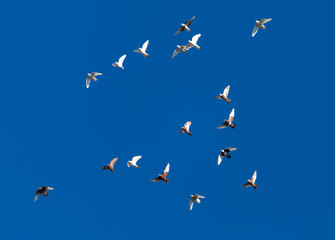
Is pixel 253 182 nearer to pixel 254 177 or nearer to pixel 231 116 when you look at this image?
pixel 254 177

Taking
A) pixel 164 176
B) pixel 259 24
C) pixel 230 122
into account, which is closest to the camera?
pixel 164 176

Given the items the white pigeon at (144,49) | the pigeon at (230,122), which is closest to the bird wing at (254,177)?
the pigeon at (230,122)

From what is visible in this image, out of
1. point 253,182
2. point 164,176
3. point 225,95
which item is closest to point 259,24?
point 225,95

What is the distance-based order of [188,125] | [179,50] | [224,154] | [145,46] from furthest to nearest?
[179,50] → [145,46] → [224,154] → [188,125]

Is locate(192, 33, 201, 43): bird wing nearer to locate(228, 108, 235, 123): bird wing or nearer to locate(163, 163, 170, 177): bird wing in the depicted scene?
locate(228, 108, 235, 123): bird wing

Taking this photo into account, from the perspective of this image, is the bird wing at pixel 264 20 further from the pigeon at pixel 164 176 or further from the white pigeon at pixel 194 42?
the pigeon at pixel 164 176

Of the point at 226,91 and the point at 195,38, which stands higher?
the point at 195,38

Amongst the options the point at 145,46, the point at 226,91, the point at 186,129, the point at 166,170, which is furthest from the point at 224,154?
the point at 145,46

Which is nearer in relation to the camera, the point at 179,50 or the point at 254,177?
the point at 254,177

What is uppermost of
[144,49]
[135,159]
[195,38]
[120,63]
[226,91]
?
[195,38]

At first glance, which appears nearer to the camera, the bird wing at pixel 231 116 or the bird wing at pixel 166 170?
the bird wing at pixel 166 170

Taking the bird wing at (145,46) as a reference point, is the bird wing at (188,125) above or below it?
below

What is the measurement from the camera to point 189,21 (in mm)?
87188

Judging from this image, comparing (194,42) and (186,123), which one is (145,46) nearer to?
(194,42)
